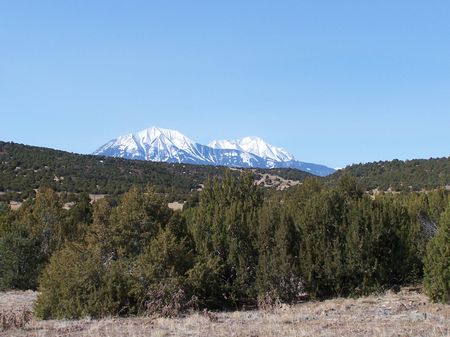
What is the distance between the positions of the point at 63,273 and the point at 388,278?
11.7 meters

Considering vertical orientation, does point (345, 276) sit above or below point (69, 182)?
below

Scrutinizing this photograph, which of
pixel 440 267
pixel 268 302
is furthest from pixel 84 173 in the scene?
pixel 440 267

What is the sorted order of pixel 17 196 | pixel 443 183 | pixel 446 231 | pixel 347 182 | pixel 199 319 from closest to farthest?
pixel 199 319 → pixel 446 231 → pixel 347 182 → pixel 17 196 → pixel 443 183

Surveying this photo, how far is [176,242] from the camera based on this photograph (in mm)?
19641

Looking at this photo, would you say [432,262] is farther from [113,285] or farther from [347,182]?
[113,285]

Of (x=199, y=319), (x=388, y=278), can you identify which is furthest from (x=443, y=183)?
(x=199, y=319)

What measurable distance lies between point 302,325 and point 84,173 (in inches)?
2639

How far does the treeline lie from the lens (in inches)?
683

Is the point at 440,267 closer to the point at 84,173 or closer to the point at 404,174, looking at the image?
the point at 404,174

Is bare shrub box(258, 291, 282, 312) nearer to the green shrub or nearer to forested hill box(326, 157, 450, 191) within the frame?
Answer: the green shrub

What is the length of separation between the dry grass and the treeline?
2189 millimetres

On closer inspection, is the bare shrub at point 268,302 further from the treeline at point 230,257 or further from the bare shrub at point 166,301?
the bare shrub at point 166,301

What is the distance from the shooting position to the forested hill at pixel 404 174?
223ft

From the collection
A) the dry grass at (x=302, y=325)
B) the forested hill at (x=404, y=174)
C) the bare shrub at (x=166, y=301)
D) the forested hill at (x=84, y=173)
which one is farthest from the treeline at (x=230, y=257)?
the forested hill at (x=84, y=173)
